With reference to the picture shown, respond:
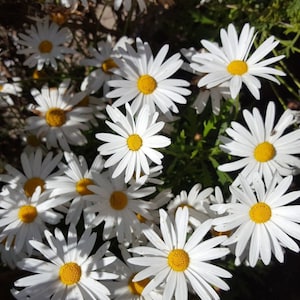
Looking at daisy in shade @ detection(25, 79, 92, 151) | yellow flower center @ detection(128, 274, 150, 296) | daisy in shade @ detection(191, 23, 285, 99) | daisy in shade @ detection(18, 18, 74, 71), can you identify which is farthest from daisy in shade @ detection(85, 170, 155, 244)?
daisy in shade @ detection(18, 18, 74, 71)

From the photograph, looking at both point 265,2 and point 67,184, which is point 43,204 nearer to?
point 67,184

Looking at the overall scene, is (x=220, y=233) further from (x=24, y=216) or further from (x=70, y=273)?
(x=24, y=216)

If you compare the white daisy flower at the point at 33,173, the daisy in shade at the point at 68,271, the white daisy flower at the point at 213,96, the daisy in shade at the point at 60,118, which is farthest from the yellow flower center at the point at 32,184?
the white daisy flower at the point at 213,96

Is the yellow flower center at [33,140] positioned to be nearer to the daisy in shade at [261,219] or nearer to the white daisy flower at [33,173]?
the white daisy flower at [33,173]

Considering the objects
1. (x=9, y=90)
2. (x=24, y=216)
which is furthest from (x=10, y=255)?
(x=9, y=90)

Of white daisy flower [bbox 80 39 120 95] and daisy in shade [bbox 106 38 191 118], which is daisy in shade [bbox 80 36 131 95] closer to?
white daisy flower [bbox 80 39 120 95]

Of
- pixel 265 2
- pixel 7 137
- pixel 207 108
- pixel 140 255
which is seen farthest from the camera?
pixel 7 137

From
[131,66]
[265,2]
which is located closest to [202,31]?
[265,2]

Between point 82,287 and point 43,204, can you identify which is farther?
point 43,204
